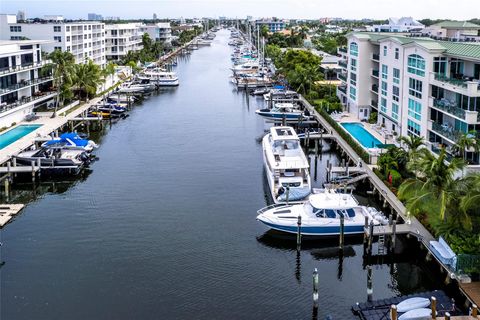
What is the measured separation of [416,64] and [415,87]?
2.17 metres

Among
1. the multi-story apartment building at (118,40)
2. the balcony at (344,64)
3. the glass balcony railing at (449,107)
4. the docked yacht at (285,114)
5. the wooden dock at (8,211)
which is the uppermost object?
the multi-story apartment building at (118,40)

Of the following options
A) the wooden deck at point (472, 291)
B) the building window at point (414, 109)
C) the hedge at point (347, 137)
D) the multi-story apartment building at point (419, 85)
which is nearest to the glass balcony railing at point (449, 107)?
the multi-story apartment building at point (419, 85)

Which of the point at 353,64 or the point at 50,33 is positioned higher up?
the point at 50,33

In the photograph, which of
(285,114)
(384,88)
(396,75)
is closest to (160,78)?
(285,114)

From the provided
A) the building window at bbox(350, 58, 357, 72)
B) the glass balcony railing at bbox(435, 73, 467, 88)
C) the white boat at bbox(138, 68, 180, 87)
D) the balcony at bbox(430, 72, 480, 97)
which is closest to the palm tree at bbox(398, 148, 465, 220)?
the balcony at bbox(430, 72, 480, 97)

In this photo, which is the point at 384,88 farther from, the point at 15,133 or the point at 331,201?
the point at 15,133

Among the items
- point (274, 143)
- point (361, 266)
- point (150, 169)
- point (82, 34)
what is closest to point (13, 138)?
point (150, 169)

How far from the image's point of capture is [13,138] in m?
65.9

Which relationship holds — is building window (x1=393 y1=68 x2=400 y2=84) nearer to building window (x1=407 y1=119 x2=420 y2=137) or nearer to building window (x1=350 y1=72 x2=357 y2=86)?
building window (x1=407 y1=119 x2=420 y2=137)

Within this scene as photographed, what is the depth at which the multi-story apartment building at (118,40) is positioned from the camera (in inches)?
5730

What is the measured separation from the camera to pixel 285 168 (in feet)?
159

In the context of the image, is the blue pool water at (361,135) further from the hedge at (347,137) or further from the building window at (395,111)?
the building window at (395,111)

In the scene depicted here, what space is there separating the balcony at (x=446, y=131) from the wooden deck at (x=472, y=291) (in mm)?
17282

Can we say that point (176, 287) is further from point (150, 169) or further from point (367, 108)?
point (367, 108)
